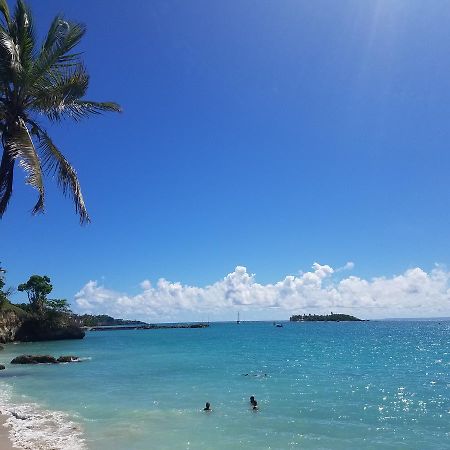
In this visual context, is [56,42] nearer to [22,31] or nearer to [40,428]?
[22,31]

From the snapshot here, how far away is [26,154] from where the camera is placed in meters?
9.63

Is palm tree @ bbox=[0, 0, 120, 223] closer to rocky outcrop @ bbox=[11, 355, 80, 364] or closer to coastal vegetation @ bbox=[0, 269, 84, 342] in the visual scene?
rocky outcrop @ bbox=[11, 355, 80, 364]

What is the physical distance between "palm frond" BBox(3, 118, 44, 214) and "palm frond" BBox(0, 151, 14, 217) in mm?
232

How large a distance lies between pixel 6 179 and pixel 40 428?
11.4m

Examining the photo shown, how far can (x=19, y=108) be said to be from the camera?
10766 millimetres

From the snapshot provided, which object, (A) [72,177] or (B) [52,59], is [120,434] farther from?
(B) [52,59]

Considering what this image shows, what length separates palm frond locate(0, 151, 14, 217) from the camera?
10.0 meters

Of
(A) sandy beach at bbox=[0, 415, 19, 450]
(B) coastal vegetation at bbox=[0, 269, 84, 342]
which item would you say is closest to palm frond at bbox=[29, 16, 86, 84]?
(A) sandy beach at bbox=[0, 415, 19, 450]

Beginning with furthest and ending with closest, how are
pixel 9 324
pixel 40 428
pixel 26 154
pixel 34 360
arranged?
pixel 9 324, pixel 34 360, pixel 40 428, pixel 26 154

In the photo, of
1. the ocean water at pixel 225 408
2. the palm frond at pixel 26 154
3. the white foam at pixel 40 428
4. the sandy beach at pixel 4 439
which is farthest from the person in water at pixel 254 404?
the palm frond at pixel 26 154

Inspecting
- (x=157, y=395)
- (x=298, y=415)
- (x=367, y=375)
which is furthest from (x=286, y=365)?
(x=298, y=415)

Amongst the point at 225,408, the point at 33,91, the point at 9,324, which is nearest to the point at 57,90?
the point at 33,91

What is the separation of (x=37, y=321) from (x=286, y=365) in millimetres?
56055

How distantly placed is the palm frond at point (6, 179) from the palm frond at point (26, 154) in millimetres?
232
